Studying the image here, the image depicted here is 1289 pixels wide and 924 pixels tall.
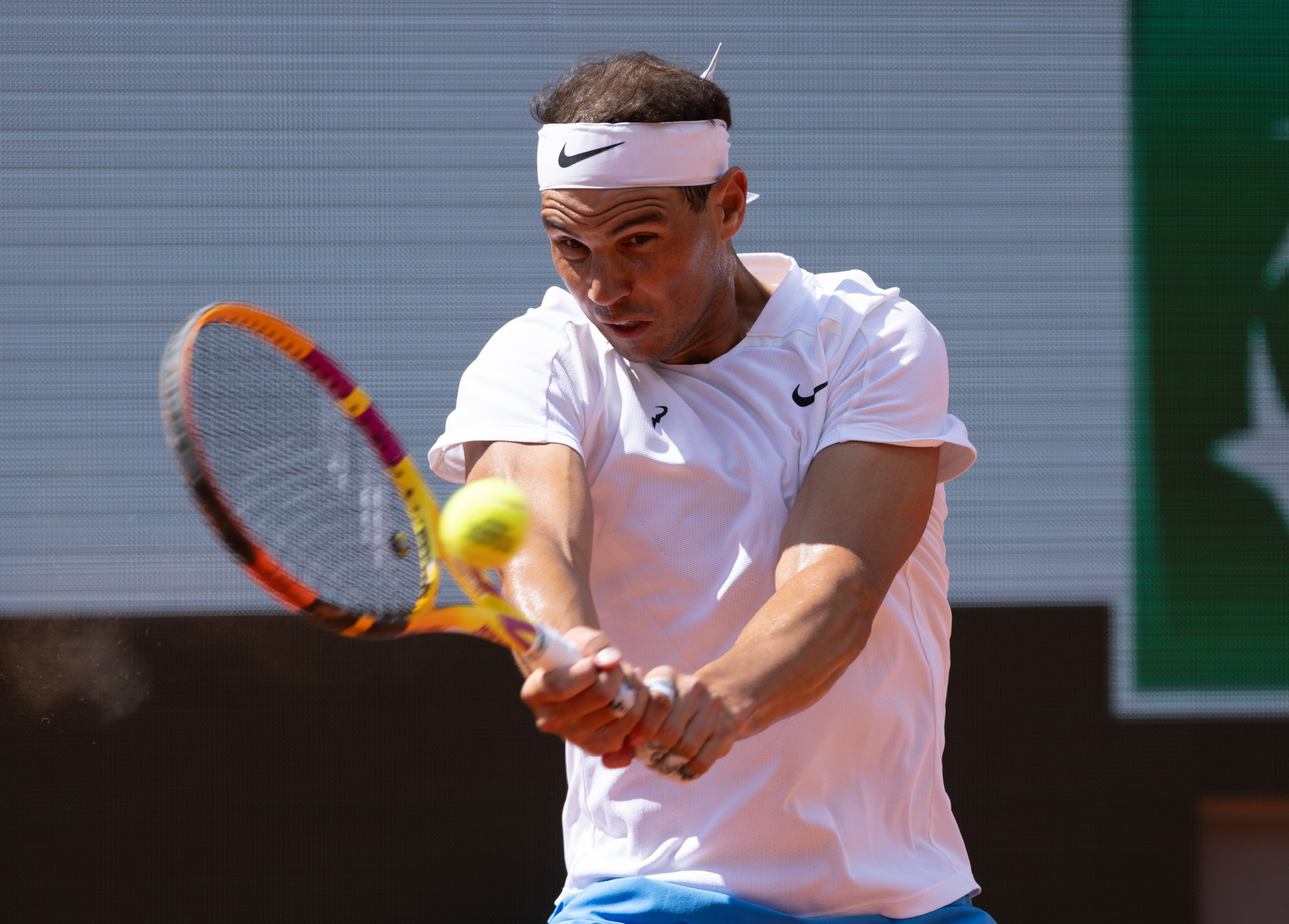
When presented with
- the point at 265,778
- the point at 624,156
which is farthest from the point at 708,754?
the point at 265,778

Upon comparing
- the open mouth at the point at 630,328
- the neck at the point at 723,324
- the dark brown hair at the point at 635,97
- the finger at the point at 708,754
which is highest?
the dark brown hair at the point at 635,97

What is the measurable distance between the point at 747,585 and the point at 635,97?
0.67m

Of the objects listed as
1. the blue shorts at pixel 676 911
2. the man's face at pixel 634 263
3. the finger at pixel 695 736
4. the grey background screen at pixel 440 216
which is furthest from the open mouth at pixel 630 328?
the grey background screen at pixel 440 216

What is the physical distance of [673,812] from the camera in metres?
1.77

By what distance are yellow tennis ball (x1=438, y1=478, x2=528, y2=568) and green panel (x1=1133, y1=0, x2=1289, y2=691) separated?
215 cm

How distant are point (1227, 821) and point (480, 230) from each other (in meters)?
2.10

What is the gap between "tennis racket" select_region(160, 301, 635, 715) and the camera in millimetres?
1378

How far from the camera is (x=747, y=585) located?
1.78 metres

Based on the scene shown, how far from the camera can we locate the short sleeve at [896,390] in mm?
1784

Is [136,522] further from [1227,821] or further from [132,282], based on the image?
[1227,821]

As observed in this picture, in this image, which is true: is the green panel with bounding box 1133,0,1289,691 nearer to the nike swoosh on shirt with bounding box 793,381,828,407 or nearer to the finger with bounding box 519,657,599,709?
the nike swoosh on shirt with bounding box 793,381,828,407

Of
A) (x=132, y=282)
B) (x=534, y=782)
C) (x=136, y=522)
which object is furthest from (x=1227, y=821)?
(x=132, y=282)

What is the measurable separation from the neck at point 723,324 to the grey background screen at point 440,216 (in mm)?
1215

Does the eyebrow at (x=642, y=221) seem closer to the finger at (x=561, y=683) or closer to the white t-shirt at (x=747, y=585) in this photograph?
the white t-shirt at (x=747, y=585)
